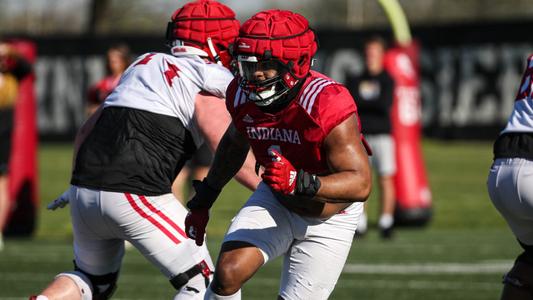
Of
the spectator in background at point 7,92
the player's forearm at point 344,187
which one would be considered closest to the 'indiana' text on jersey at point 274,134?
the player's forearm at point 344,187

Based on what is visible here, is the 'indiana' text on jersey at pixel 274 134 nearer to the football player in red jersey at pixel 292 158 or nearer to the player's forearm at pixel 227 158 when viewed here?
the football player in red jersey at pixel 292 158

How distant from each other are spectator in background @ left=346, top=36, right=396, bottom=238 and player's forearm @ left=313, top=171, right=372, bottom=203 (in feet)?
22.1

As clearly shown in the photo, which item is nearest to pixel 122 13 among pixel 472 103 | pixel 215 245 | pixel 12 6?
pixel 12 6

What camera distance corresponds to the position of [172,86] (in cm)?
525

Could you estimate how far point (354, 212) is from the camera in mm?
5031

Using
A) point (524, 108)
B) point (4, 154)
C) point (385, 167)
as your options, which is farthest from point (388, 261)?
point (524, 108)

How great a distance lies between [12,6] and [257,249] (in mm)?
37034

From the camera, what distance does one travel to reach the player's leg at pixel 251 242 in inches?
186

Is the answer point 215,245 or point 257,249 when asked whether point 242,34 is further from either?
point 215,245

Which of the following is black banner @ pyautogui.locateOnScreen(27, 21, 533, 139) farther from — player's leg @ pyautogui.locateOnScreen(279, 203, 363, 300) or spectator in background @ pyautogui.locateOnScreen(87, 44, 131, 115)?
player's leg @ pyautogui.locateOnScreen(279, 203, 363, 300)

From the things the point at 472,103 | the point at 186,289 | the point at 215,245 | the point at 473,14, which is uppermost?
the point at 186,289

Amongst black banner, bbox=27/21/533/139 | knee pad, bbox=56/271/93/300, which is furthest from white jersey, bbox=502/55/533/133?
Result: black banner, bbox=27/21/533/139

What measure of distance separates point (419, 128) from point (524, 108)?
18152 millimetres

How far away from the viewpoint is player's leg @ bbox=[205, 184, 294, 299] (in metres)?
4.72
